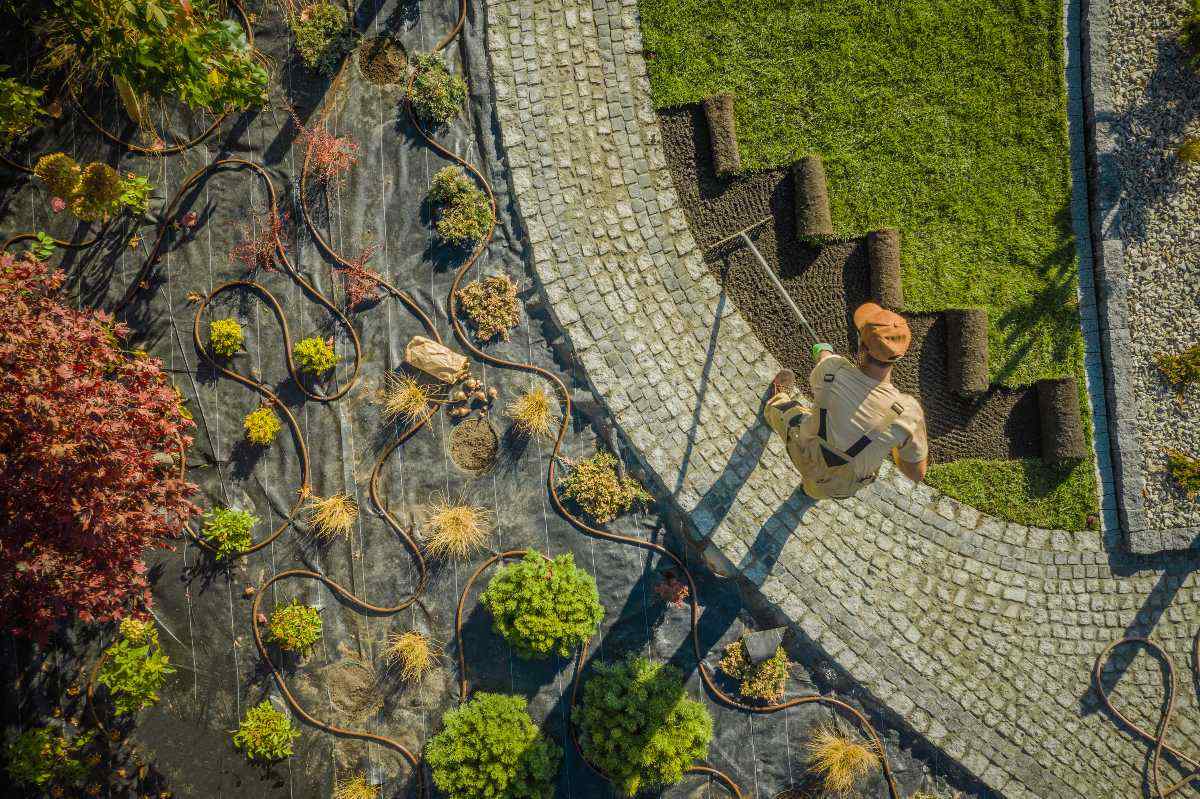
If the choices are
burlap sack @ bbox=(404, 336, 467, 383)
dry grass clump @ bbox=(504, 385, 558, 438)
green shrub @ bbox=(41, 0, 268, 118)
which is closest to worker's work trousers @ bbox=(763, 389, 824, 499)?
dry grass clump @ bbox=(504, 385, 558, 438)

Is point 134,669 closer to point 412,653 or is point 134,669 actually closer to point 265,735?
point 265,735

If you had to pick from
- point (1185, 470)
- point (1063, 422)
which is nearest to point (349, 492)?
point (1063, 422)

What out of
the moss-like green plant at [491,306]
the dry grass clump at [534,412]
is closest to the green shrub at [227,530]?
the dry grass clump at [534,412]

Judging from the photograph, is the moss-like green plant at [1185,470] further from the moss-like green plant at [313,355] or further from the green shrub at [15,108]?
the green shrub at [15,108]

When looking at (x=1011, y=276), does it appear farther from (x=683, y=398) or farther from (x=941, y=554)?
(x=683, y=398)

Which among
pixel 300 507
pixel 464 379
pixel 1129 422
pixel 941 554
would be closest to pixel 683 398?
pixel 464 379

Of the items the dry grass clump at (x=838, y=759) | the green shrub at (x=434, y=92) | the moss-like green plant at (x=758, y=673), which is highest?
the green shrub at (x=434, y=92)

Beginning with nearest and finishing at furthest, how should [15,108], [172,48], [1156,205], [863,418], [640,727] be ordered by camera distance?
[863,418] < [172,48] < [640,727] < [15,108] < [1156,205]
